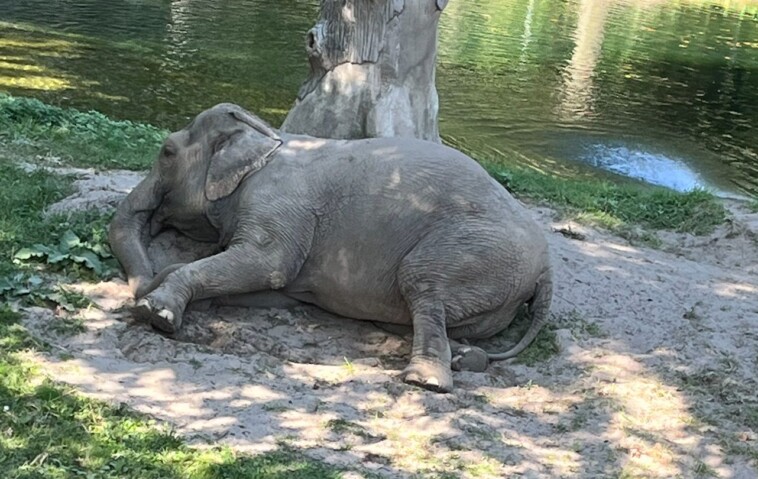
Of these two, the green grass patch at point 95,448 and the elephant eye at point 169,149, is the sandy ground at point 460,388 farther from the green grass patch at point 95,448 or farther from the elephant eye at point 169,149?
the elephant eye at point 169,149

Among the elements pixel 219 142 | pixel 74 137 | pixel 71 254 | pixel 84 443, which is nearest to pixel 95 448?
pixel 84 443

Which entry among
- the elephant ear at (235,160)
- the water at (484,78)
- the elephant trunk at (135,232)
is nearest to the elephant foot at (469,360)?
the elephant ear at (235,160)

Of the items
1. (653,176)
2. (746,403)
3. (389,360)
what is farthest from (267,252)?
(653,176)

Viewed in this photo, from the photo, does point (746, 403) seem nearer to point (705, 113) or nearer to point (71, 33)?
point (705, 113)

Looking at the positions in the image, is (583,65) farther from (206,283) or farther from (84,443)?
(84,443)

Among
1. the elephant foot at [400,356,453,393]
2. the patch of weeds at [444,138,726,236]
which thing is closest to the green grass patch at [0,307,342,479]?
the elephant foot at [400,356,453,393]

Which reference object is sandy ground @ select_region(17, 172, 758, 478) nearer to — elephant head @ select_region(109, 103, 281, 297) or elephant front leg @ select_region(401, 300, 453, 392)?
elephant front leg @ select_region(401, 300, 453, 392)

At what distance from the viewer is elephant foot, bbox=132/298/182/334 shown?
5035 millimetres

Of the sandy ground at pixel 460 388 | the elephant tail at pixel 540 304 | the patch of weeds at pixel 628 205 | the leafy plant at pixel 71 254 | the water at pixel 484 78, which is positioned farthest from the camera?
the water at pixel 484 78

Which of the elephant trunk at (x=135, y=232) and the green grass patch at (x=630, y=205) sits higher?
the elephant trunk at (x=135, y=232)

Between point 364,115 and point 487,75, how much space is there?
516 inches

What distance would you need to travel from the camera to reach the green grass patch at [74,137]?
870 cm

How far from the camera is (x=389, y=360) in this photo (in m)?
5.46

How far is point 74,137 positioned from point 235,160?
182 inches
